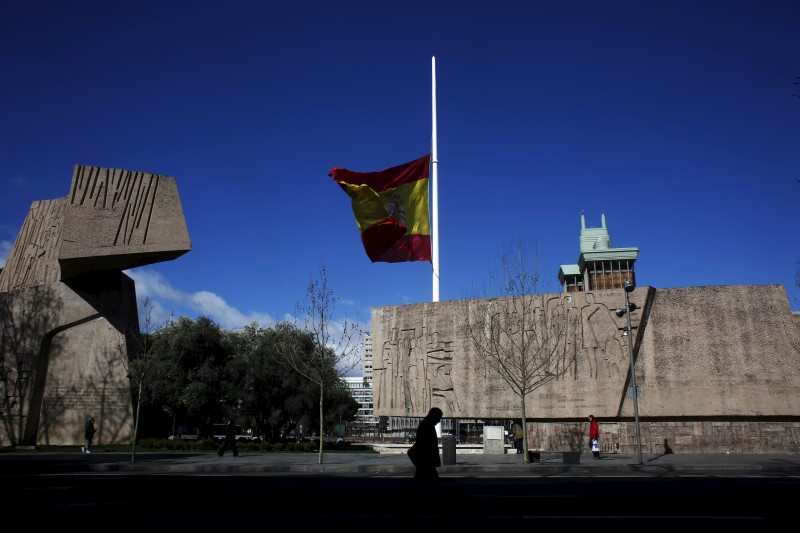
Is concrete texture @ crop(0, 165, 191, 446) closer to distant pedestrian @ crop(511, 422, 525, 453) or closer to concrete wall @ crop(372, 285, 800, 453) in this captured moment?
concrete wall @ crop(372, 285, 800, 453)

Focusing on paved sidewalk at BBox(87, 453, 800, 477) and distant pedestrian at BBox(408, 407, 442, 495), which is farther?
paved sidewalk at BBox(87, 453, 800, 477)

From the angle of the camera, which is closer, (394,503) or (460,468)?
(394,503)

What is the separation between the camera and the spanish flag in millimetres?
27328

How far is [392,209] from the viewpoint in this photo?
28.1 m

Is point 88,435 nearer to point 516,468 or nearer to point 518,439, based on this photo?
point 516,468

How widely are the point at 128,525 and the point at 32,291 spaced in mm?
26347

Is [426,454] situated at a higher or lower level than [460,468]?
higher

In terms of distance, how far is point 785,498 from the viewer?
9578mm

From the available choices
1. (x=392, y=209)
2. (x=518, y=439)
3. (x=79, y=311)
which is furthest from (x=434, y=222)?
(x=79, y=311)

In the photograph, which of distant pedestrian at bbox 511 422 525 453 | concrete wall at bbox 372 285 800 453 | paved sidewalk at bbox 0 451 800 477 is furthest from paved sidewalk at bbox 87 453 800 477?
Answer: distant pedestrian at bbox 511 422 525 453

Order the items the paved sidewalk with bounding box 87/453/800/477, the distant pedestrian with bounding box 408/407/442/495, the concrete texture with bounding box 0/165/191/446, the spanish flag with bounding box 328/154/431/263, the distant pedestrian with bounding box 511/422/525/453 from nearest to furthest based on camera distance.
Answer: the distant pedestrian with bounding box 408/407/442/495
the paved sidewalk with bounding box 87/453/800/477
the distant pedestrian with bounding box 511/422/525/453
the spanish flag with bounding box 328/154/431/263
the concrete texture with bounding box 0/165/191/446

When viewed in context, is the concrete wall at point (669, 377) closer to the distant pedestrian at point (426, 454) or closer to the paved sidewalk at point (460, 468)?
the paved sidewalk at point (460, 468)

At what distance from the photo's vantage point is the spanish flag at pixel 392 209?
27.3 m

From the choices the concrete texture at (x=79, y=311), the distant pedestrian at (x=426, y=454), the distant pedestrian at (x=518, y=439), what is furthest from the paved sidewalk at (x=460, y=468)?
the concrete texture at (x=79, y=311)
